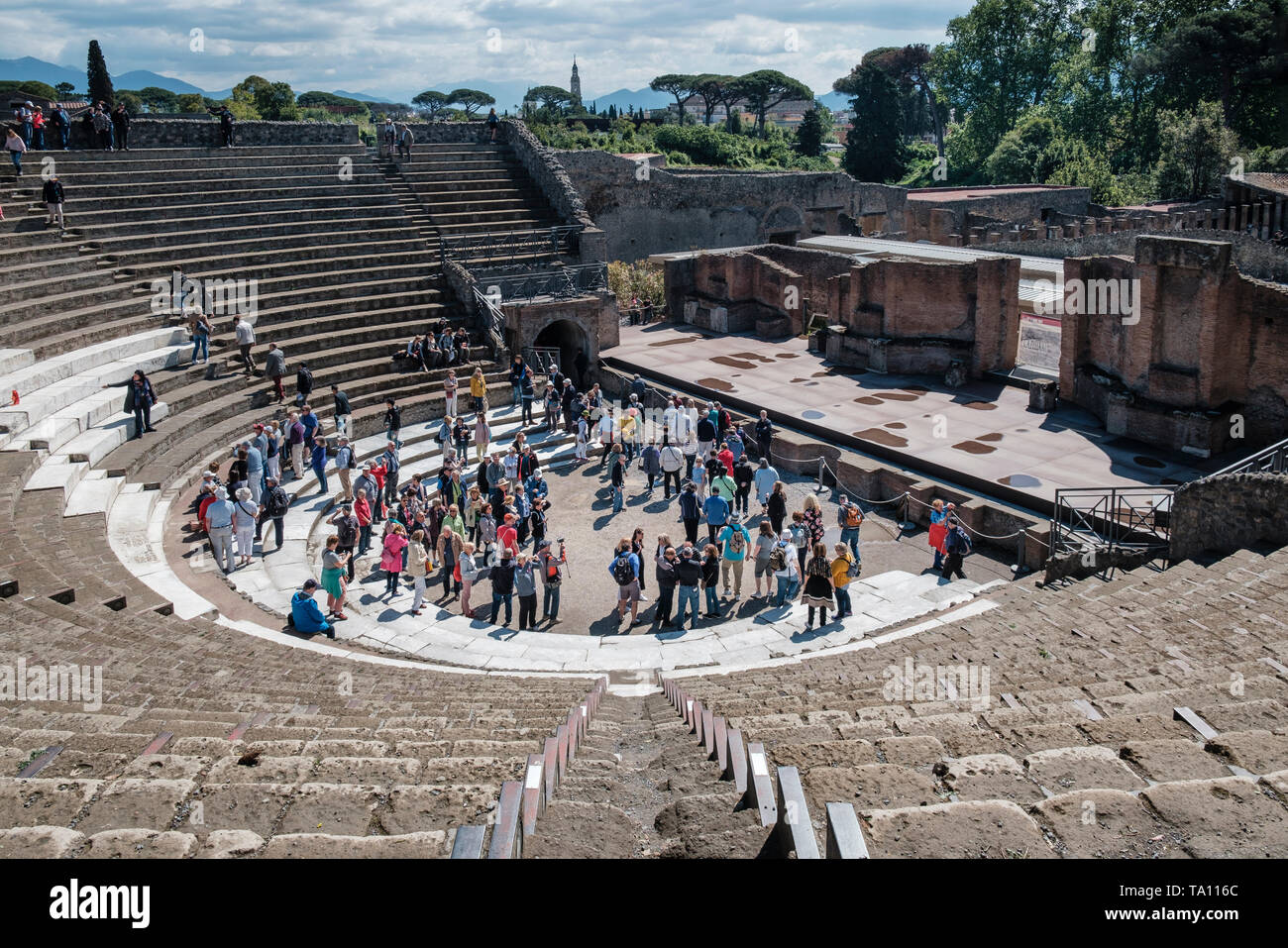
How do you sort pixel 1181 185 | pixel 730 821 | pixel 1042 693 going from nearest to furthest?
pixel 730 821 → pixel 1042 693 → pixel 1181 185

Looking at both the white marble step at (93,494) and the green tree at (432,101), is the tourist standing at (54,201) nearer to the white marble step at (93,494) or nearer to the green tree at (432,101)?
the white marble step at (93,494)

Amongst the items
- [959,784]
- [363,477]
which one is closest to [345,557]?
[363,477]

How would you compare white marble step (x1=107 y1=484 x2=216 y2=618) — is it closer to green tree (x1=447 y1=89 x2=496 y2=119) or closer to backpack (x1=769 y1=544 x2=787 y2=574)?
backpack (x1=769 y1=544 x2=787 y2=574)

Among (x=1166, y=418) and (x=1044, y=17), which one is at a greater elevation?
(x=1044, y=17)

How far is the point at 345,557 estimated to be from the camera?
14.1 meters

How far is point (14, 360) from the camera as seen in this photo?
1659 centimetres

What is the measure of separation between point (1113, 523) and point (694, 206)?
29.1m

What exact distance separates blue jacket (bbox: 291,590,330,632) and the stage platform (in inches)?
398

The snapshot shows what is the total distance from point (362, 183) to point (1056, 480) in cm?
2022

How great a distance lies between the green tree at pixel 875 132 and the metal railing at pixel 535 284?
4517cm

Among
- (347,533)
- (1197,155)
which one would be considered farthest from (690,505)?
(1197,155)

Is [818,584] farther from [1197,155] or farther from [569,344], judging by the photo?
[1197,155]

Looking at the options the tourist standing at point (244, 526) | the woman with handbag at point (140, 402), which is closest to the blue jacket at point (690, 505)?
the tourist standing at point (244, 526)

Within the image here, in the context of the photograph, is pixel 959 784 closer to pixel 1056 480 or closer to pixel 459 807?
pixel 459 807
